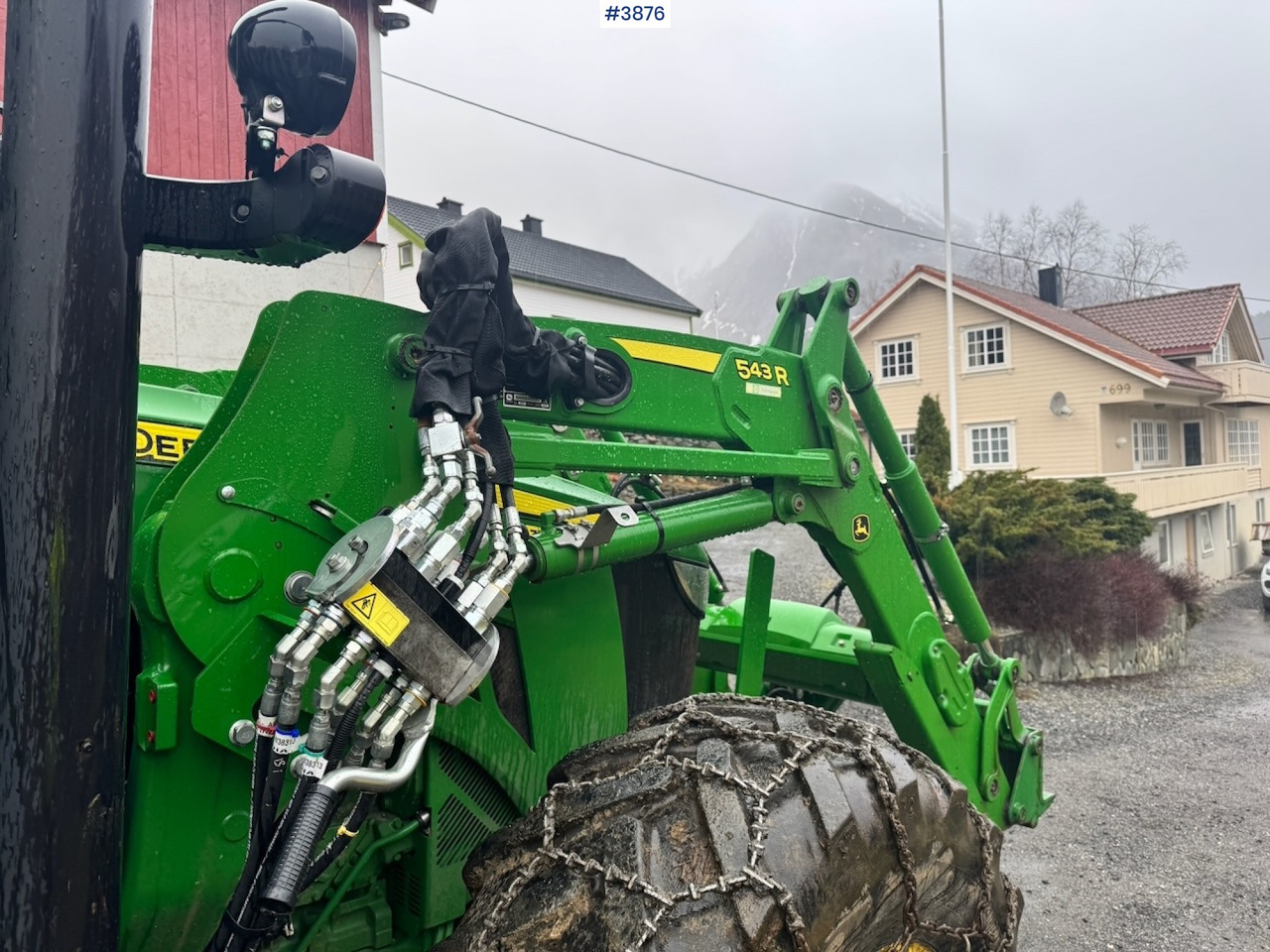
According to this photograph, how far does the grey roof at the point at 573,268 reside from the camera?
1305 inches

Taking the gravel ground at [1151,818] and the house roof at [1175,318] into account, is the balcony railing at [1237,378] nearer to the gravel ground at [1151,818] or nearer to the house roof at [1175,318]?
the house roof at [1175,318]

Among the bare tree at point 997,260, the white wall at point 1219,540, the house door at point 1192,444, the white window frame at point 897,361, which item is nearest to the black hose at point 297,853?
the white wall at point 1219,540

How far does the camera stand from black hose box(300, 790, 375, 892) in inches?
62.4

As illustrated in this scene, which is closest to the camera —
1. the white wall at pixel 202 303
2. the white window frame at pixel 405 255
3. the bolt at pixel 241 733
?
the bolt at pixel 241 733

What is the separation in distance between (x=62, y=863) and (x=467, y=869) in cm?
93

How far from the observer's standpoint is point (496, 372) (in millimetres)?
1851

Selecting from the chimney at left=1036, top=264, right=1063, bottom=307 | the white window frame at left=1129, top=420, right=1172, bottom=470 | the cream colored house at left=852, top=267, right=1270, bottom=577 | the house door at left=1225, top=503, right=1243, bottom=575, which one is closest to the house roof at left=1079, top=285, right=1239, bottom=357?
the cream colored house at left=852, top=267, right=1270, bottom=577

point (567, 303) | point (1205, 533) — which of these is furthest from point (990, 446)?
point (567, 303)

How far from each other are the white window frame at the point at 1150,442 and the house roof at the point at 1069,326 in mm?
1359

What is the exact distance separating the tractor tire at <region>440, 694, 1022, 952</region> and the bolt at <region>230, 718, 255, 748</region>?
51cm

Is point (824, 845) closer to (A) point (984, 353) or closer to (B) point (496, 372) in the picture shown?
(B) point (496, 372)

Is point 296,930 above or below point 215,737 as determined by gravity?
below

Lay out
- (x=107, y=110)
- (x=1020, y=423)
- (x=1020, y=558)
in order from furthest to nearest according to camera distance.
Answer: (x=1020, y=423)
(x=1020, y=558)
(x=107, y=110)

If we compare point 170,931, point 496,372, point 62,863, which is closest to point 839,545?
point 496,372
